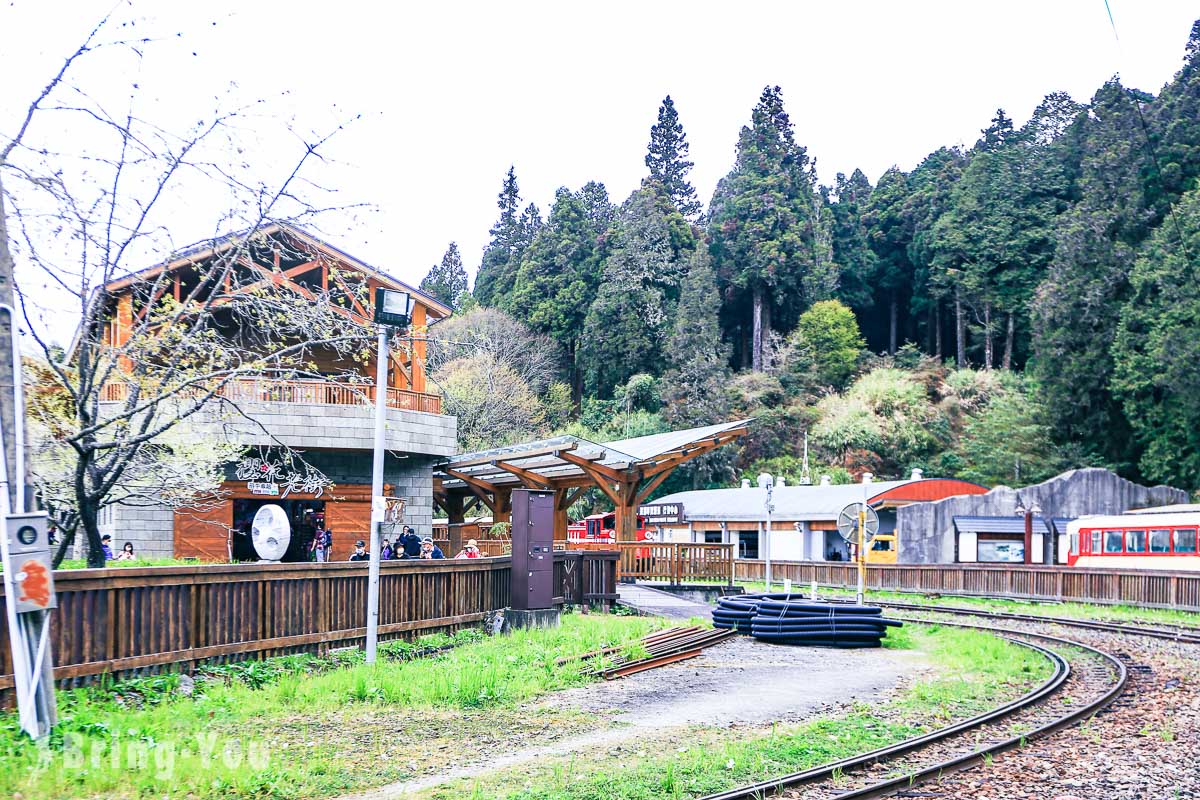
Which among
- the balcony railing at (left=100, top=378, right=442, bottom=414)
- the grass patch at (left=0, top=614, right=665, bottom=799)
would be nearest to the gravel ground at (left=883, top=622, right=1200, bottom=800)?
the grass patch at (left=0, top=614, right=665, bottom=799)

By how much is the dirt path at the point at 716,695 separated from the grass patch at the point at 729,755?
1.03 ft

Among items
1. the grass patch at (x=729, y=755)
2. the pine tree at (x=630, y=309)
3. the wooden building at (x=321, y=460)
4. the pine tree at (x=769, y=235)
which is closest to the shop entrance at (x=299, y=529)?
the wooden building at (x=321, y=460)

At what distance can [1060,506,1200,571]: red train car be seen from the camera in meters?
30.6

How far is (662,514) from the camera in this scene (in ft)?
123

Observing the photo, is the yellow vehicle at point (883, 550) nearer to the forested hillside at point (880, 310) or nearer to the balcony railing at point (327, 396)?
the forested hillside at point (880, 310)

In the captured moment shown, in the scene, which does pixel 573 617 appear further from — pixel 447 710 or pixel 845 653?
pixel 447 710

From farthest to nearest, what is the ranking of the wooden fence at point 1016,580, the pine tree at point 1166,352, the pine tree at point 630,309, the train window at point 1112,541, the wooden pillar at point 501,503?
the pine tree at point 630,309 → the pine tree at point 1166,352 → the wooden pillar at point 501,503 → the train window at point 1112,541 → the wooden fence at point 1016,580

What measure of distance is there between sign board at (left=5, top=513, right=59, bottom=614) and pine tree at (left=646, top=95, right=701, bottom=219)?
85.9 meters

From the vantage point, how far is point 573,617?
19.5 metres

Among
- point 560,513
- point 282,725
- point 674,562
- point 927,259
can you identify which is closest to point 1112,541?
point 674,562

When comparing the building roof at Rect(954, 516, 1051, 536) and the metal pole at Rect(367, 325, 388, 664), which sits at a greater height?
the metal pole at Rect(367, 325, 388, 664)

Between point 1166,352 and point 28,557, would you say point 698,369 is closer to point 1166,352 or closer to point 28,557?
point 1166,352

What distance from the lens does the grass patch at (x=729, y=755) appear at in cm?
766

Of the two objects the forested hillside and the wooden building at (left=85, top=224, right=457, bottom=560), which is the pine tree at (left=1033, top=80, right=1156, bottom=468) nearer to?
the forested hillside
